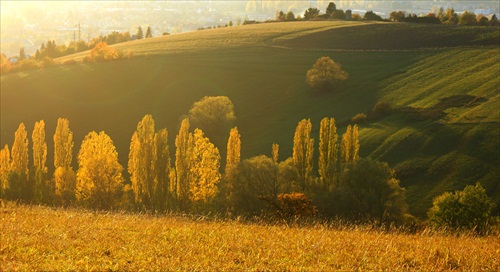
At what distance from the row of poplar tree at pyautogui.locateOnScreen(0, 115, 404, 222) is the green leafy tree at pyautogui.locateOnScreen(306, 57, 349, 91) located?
103ft

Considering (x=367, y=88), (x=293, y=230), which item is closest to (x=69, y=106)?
(x=367, y=88)

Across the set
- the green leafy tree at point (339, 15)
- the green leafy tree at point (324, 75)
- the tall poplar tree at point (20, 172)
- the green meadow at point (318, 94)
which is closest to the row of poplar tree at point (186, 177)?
the tall poplar tree at point (20, 172)

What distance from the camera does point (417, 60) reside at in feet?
379

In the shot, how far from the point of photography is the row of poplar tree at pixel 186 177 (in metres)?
58.7

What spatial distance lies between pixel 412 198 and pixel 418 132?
17.2m

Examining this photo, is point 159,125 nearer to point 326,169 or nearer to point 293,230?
point 326,169

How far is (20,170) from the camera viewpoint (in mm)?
77000

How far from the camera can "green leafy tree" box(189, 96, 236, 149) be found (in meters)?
91.2

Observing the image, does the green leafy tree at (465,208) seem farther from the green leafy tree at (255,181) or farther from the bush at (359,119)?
the bush at (359,119)

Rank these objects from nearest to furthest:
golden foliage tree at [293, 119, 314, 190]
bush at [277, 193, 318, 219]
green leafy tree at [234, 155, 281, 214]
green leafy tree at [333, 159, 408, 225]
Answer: bush at [277, 193, 318, 219] < green leafy tree at [333, 159, 408, 225] < green leafy tree at [234, 155, 281, 214] < golden foliage tree at [293, 119, 314, 190]

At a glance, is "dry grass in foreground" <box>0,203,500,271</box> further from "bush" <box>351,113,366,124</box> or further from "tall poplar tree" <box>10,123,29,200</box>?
"bush" <box>351,113,366,124</box>

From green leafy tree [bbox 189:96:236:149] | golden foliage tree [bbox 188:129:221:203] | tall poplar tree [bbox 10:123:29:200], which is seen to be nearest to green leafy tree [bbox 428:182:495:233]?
golden foliage tree [bbox 188:129:221:203]

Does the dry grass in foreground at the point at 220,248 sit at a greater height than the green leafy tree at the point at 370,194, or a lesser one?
greater

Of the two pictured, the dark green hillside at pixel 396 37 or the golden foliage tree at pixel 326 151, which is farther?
the dark green hillside at pixel 396 37
